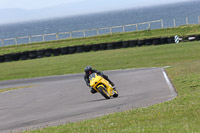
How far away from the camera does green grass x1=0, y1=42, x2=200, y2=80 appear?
30.9 metres

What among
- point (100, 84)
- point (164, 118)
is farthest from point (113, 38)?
point (164, 118)

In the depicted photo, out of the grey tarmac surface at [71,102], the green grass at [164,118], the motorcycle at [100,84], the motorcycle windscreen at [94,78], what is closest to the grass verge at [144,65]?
the green grass at [164,118]

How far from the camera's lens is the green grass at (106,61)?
30.9m

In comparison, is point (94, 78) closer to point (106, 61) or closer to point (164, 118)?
point (164, 118)

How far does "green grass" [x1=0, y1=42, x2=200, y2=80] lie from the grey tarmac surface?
8.84 m

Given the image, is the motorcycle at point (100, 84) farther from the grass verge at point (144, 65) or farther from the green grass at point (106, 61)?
the green grass at point (106, 61)

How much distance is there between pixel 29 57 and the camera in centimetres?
4269

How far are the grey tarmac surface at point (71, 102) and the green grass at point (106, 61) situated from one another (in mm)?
8843

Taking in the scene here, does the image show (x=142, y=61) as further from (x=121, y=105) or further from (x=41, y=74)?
(x=121, y=105)

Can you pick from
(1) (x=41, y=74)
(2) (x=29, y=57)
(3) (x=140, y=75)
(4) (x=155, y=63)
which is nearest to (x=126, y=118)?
(3) (x=140, y=75)

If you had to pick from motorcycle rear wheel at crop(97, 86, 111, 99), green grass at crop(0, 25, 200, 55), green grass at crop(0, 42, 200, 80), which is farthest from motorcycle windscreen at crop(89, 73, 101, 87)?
green grass at crop(0, 25, 200, 55)

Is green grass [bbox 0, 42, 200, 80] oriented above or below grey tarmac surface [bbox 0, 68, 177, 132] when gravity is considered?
below

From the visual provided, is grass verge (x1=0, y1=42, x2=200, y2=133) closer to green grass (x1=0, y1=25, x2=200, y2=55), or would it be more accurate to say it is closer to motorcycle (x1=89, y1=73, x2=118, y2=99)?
motorcycle (x1=89, y1=73, x2=118, y2=99)

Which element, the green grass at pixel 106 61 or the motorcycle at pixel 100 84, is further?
the green grass at pixel 106 61
